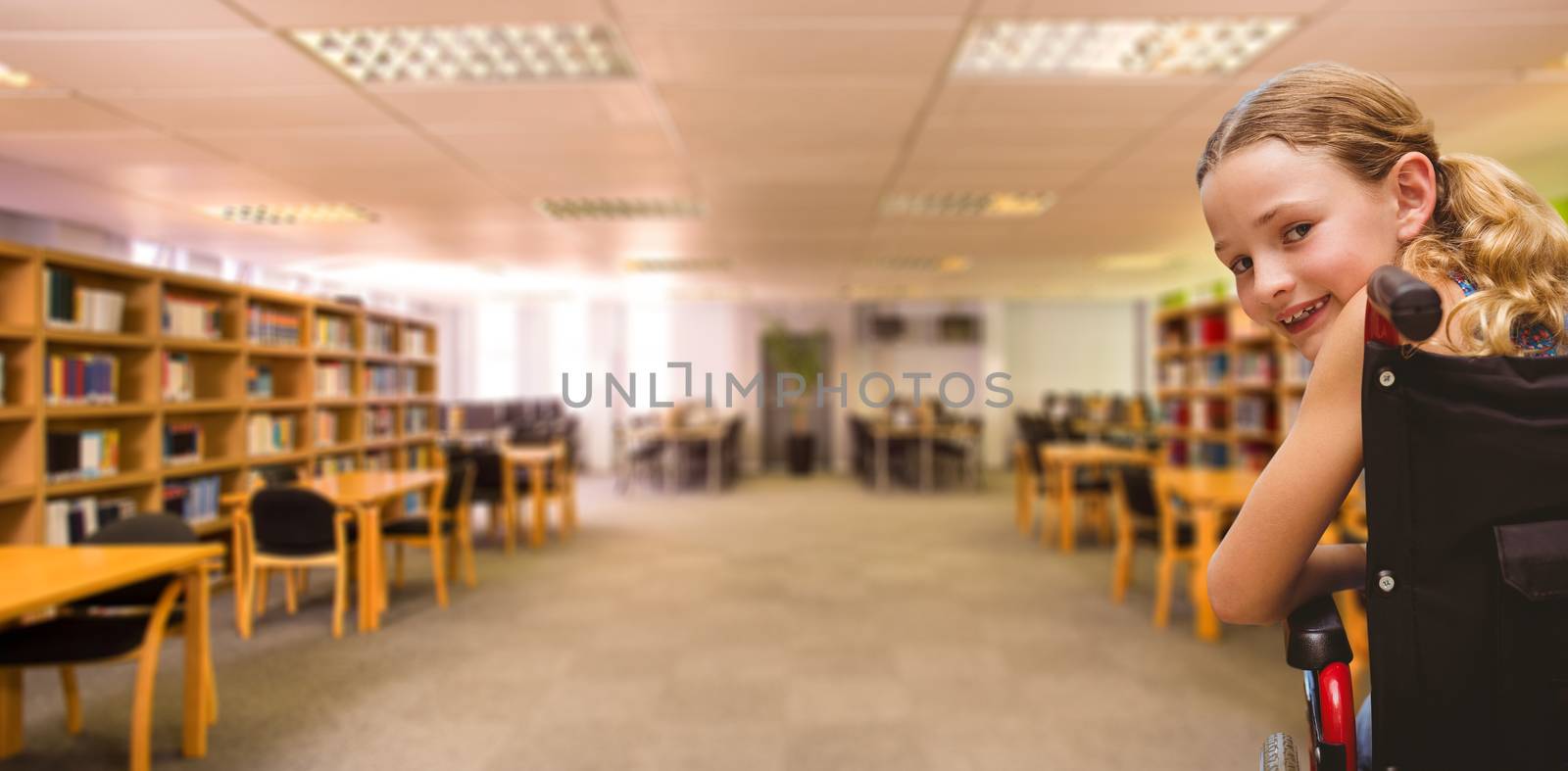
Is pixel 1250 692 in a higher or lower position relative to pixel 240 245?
lower

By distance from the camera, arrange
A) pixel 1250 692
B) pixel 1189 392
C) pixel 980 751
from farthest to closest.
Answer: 1. pixel 1189 392
2. pixel 1250 692
3. pixel 980 751

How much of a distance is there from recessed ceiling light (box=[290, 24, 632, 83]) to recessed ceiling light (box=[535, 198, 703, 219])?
7.10ft

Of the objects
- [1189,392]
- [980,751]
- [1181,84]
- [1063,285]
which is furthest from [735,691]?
[1063,285]

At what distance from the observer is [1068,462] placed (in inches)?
235

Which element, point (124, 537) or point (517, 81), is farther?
point (517, 81)

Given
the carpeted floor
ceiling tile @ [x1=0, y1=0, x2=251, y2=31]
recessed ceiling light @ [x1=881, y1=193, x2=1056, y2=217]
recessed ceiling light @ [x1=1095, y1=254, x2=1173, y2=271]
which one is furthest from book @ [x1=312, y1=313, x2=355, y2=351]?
recessed ceiling light @ [x1=1095, y1=254, x2=1173, y2=271]

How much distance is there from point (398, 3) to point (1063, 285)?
919 cm

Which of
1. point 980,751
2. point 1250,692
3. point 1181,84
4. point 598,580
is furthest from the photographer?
point 598,580

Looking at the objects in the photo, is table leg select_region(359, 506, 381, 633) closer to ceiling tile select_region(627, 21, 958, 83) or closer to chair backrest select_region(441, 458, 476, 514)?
chair backrest select_region(441, 458, 476, 514)

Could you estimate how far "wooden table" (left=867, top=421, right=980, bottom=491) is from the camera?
9.50m

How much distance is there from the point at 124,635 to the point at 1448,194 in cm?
344

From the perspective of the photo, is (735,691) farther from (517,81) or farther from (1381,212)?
(1381,212)

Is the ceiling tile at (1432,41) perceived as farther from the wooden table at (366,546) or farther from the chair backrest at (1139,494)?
the wooden table at (366,546)

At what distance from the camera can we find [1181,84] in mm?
3395
